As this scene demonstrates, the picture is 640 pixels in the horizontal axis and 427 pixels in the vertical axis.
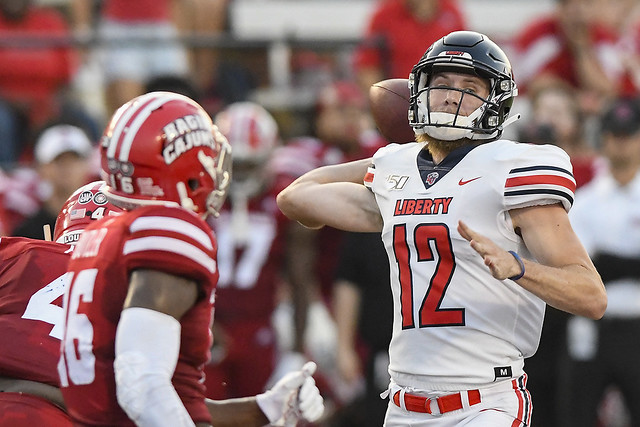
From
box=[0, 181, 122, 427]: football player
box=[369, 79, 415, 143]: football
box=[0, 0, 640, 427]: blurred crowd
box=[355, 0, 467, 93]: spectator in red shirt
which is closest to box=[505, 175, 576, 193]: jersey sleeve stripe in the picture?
box=[369, 79, 415, 143]: football

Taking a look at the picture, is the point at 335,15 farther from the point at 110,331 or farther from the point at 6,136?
the point at 110,331

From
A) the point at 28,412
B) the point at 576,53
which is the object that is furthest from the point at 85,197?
the point at 576,53

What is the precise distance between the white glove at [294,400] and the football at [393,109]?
4.06ft

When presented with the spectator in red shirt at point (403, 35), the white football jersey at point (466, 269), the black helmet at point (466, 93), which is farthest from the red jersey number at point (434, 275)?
the spectator in red shirt at point (403, 35)

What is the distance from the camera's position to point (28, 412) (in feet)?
11.5

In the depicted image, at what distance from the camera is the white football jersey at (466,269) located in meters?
3.75

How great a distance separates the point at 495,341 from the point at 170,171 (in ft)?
4.22

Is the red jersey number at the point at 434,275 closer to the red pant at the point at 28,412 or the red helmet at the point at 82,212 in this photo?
the red helmet at the point at 82,212

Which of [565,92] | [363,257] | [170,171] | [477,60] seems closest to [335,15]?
[565,92]

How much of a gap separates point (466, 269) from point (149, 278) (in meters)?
1.23

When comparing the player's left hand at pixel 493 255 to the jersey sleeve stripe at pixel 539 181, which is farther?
the jersey sleeve stripe at pixel 539 181

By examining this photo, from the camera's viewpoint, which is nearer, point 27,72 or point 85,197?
point 85,197

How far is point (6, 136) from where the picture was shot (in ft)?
27.0

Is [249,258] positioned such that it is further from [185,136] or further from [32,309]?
[185,136]
